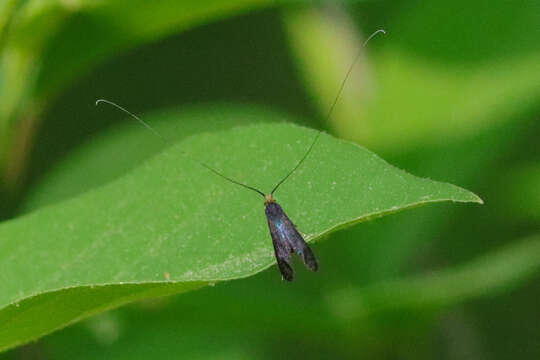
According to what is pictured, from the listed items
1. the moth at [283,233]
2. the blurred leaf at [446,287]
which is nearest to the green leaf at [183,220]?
the moth at [283,233]

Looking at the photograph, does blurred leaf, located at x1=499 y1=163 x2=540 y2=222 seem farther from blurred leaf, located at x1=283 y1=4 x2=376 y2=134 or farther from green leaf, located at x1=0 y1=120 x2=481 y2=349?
green leaf, located at x1=0 y1=120 x2=481 y2=349

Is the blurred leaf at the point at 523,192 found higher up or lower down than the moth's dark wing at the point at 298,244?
lower down

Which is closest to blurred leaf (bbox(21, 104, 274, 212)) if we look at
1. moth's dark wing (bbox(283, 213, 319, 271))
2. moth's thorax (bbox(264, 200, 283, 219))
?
moth's dark wing (bbox(283, 213, 319, 271))

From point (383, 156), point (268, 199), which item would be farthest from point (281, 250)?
point (383, 156)

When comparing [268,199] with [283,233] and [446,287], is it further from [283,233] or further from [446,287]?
[446,287]

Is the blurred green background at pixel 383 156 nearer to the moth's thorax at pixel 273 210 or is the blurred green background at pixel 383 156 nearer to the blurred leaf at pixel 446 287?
the blurred leaf at pixel 446 287

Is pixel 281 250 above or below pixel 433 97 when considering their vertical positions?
Answer: above

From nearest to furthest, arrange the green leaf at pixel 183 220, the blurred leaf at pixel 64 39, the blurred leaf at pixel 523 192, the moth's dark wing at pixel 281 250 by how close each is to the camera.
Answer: the green leaf at pixel 183 220 < the moth's dark wing at pixel 281 250 < the blurred leaf at pixel 64 39 < the blurred leaf at pixel 523 192
